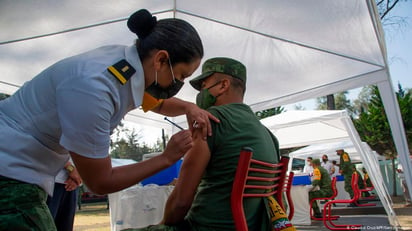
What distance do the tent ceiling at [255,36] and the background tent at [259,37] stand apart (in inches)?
0.4

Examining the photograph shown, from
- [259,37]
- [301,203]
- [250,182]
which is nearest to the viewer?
[250,182]

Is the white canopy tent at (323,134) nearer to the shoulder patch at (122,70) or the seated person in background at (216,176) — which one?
the seated person in background at (216,176)

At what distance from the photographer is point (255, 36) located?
4684mm

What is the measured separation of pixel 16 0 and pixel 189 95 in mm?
3451

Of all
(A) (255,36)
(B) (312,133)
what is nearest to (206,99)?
(A) (255,36)

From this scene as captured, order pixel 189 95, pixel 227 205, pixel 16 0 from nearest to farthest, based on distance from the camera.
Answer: pixel 227 205 < pixel 16 0 < pixel 189 95

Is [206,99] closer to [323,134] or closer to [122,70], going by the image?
[122,70]

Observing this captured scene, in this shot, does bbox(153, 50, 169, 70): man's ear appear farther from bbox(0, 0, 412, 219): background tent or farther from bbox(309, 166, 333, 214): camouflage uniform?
bbox(309, 166, 333, 214): camouflage uniform

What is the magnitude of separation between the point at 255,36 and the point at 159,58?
3.87 m

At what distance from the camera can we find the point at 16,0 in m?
3.17

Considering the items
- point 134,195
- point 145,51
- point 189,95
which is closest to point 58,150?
point 145,51

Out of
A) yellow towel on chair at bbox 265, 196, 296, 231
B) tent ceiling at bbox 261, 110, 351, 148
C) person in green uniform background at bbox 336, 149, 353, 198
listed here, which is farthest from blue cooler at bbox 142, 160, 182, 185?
person in green uniform background at bbox 336, 149, 353, 198

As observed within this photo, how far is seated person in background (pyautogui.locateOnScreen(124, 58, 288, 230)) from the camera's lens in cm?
138

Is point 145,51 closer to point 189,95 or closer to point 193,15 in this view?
point 193,15
